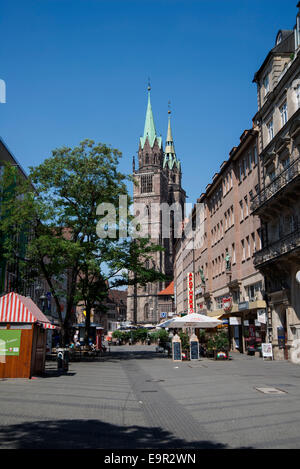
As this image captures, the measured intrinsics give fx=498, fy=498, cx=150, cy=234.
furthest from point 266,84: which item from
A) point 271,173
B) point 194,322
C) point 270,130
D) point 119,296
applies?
point 119,296

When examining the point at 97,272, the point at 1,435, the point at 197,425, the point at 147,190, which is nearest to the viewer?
the point at 1,435

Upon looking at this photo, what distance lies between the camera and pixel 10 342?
17.5m

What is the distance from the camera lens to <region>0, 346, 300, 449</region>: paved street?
7.36 metres

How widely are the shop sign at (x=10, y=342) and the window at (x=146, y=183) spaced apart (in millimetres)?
129584

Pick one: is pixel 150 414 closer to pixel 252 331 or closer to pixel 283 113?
pixel 283 113

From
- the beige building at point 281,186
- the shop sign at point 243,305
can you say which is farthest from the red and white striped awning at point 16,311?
the shop sign at point 243,305

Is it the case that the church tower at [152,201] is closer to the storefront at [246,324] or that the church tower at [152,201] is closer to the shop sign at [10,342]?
the storefront at [246,324]

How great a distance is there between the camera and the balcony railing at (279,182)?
24472mm

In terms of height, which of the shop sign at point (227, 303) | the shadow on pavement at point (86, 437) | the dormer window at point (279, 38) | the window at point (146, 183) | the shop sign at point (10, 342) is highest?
the window at point (146, 183)

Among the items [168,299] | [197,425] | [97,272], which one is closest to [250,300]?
[97,272]

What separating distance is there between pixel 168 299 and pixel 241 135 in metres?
103

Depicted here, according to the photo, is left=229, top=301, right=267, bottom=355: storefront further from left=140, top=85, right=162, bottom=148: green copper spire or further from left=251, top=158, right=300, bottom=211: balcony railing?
left=140, top=85, right=162, bottom=148: green copper spire

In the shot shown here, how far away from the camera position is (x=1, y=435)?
7648 mm

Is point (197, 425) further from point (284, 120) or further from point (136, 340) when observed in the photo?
point (136, 340)
